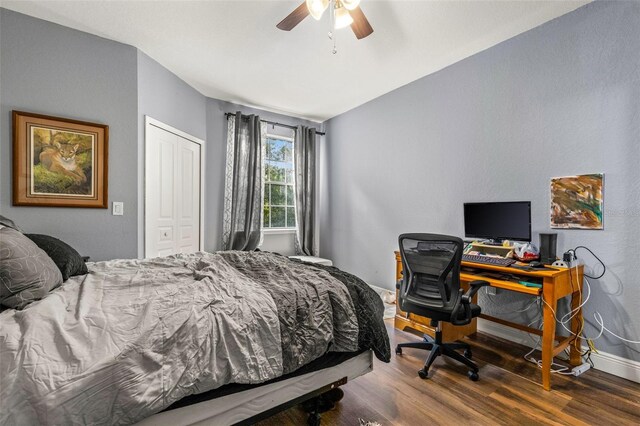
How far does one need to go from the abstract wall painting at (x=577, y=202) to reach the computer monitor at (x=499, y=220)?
23cm

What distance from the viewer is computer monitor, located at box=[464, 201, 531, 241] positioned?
2500mm

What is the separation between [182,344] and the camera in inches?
46.8

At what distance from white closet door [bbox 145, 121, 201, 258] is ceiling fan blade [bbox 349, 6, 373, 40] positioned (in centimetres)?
223

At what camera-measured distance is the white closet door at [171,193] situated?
314cm

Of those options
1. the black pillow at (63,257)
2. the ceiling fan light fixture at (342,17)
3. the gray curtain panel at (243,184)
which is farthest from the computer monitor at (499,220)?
the black pillow at (63,257)

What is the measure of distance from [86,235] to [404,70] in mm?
3569

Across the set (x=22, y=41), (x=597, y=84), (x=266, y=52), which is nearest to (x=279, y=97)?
(x=266, y=52)

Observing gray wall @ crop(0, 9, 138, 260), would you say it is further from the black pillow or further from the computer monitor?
the computer monitor

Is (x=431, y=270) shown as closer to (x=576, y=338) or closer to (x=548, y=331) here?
(x=548, y=331)

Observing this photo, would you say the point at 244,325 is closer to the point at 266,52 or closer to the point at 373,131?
the point at 266,52

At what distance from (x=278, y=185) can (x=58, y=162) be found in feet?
9.21

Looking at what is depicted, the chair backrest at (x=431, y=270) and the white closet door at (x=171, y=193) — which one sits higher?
the white closet door at (x=171, y=193)

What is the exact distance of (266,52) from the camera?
2963 mm

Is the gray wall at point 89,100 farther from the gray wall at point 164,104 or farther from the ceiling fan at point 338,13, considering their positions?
the ceiling fan at point 338,13
